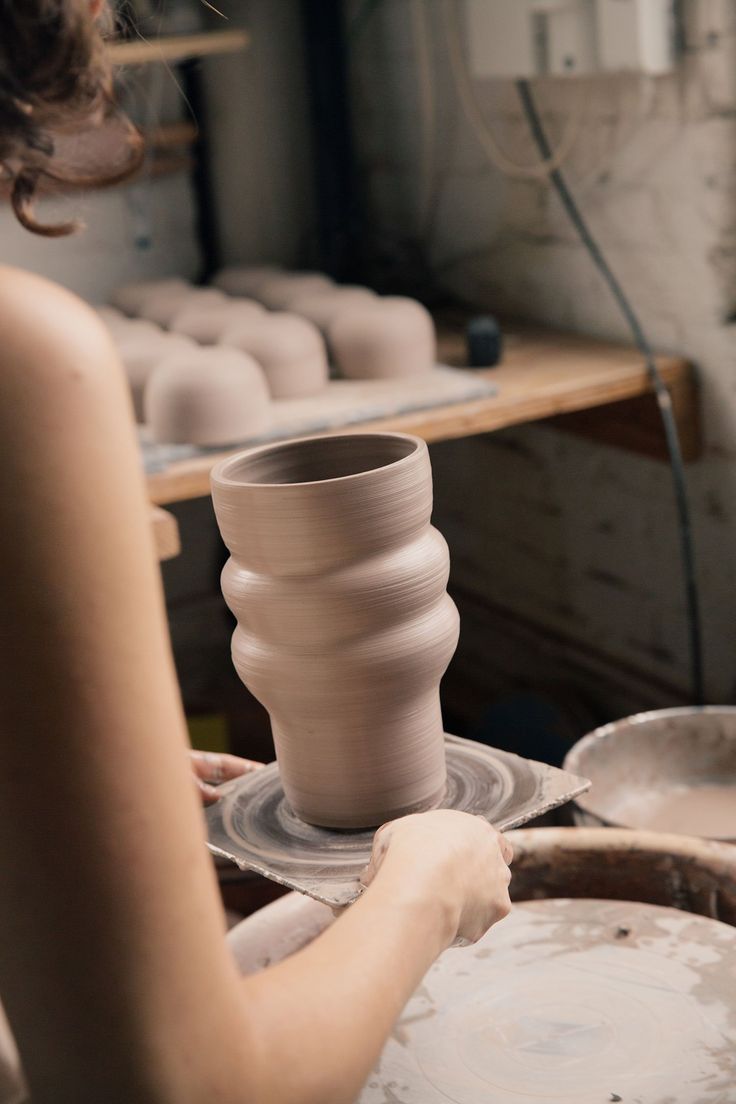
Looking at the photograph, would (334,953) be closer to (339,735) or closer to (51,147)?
(339,735)

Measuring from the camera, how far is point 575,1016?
1.09 meters

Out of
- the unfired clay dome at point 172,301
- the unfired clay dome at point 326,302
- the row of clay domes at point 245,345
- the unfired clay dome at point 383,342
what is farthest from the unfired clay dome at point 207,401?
the unfired clay dome at point 172,301

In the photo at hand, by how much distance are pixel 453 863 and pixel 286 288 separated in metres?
1.90

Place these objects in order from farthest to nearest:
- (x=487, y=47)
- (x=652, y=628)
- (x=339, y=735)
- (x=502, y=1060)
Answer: (x=652, y=628) → (x=487, y=47) → (x=502, y=1060) → (x=339, y=735)

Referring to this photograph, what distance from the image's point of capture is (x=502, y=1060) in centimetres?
105

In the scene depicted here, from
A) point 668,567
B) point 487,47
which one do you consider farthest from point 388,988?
point 487,47

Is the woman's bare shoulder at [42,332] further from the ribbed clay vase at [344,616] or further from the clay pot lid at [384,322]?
the clay pot lid at [384,322]

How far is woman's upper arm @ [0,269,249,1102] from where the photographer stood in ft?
1.85

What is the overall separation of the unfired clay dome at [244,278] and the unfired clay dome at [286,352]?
48 centimetres

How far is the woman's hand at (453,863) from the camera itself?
74 centimetres

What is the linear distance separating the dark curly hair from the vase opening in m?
0.27

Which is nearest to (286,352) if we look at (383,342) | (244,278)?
(383,342)

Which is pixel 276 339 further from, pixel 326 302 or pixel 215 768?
pixel 215 768

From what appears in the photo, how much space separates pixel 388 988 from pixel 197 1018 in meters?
0.12
